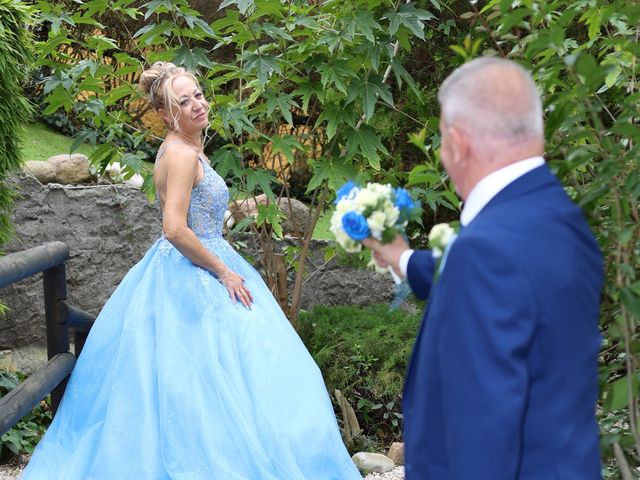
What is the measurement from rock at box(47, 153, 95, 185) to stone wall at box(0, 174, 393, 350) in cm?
43

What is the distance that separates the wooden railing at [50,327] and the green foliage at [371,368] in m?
1.48

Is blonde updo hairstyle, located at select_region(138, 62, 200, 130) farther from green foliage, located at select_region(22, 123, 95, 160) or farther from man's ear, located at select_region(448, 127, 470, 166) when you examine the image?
green foliage, located at select_region(22, 123, 95, 160)

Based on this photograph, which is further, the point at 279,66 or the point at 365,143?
the point at 365,143

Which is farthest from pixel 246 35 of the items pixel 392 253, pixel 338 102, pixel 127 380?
pixel 392 253

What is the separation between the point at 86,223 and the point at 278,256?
4.63 feet

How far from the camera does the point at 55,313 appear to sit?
4.20 m

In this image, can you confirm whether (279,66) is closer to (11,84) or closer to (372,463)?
(11,84)

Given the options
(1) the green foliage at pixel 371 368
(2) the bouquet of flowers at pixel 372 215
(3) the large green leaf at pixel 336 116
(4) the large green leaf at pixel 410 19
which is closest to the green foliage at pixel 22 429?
(1) the green foliage at pixel 371 368

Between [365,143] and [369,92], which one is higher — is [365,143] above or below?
below

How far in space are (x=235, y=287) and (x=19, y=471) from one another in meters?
1.71

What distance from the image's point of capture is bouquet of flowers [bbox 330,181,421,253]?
209 centimetres

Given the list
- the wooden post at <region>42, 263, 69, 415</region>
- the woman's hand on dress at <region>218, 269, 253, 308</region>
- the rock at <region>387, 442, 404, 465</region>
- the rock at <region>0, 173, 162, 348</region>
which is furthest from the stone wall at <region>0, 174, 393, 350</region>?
Result: the woman's hand on dress at <region>218, 269, 253, 308</region>

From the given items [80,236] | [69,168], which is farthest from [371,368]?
[69,168]

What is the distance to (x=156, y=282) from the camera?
13.4 ft
